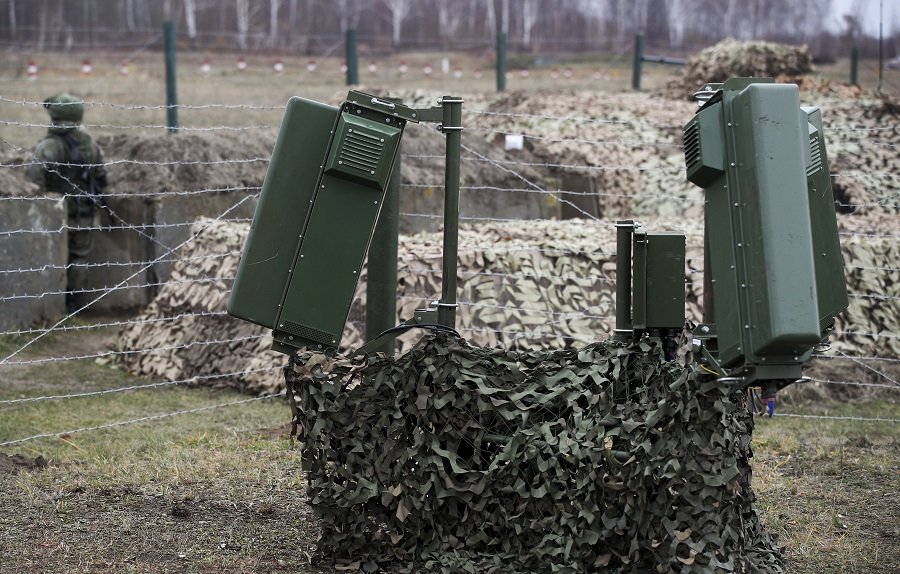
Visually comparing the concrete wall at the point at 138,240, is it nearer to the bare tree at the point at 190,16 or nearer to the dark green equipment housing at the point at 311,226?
the dark green equipment housing at the point at 311,226

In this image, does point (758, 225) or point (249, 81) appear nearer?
point (758, 225)

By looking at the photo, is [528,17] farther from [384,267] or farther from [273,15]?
[384,267]

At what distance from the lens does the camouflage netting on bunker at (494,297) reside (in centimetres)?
803

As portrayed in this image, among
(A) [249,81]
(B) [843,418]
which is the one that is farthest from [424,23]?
(B) [843,418]

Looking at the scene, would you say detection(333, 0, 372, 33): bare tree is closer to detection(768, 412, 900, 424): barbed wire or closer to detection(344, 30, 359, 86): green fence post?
detection(344, 30, 359, 86): green fence post

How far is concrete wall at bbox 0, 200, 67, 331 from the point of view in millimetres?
9555

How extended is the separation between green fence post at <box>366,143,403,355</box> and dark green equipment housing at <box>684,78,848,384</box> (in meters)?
1.62

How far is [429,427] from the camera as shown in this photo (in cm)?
426

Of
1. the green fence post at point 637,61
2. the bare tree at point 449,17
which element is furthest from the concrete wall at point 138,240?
the bare tree at point 449,17

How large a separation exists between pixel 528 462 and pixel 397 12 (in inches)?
1444

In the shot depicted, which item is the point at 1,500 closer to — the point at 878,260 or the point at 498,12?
the point at 878,260

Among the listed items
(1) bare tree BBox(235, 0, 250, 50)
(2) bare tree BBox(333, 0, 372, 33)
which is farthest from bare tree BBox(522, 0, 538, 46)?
(1) bare tree BBox(235, 0, 250, 50)

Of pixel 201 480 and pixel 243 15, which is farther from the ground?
pixel 243 15

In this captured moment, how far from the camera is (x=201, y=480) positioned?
563 cm
